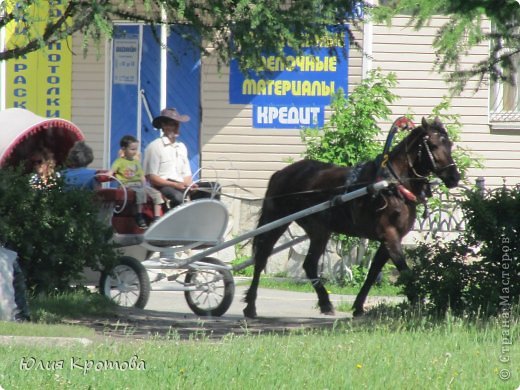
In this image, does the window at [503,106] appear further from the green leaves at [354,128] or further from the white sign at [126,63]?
the white sign at [126,63]

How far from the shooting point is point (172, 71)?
19594 mm

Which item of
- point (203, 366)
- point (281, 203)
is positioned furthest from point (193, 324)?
point (203, 366)

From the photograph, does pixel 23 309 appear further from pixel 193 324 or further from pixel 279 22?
pixel 279 22

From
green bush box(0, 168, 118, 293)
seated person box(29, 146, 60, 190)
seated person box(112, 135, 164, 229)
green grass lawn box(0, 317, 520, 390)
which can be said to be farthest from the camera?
seated person box(112, 135, 164, 229)

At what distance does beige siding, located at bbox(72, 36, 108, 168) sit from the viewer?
19.8 meters

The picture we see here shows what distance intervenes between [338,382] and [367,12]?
13.8 feet

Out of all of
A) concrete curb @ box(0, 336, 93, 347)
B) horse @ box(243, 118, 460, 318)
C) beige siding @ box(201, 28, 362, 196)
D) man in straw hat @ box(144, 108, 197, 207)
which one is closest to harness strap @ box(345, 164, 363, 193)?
horse @ box(243, 118, 460, 318)

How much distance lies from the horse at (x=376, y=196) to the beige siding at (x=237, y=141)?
19.8ft

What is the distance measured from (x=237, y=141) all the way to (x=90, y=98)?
2685mm

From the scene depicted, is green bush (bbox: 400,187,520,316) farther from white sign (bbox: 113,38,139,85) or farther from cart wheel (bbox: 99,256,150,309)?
white sign (bbox: 113,38,139,85)

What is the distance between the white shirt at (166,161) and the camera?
14266mm

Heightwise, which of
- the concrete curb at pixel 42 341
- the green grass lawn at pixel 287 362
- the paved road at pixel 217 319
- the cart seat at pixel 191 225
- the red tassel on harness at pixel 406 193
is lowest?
the paved road at pixel 217 319

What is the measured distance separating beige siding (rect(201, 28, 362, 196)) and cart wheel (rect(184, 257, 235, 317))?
6139 millimetres

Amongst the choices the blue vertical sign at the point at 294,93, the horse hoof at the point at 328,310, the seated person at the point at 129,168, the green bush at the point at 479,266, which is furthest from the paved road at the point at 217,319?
the blue vertical sign at the point at 294,93
